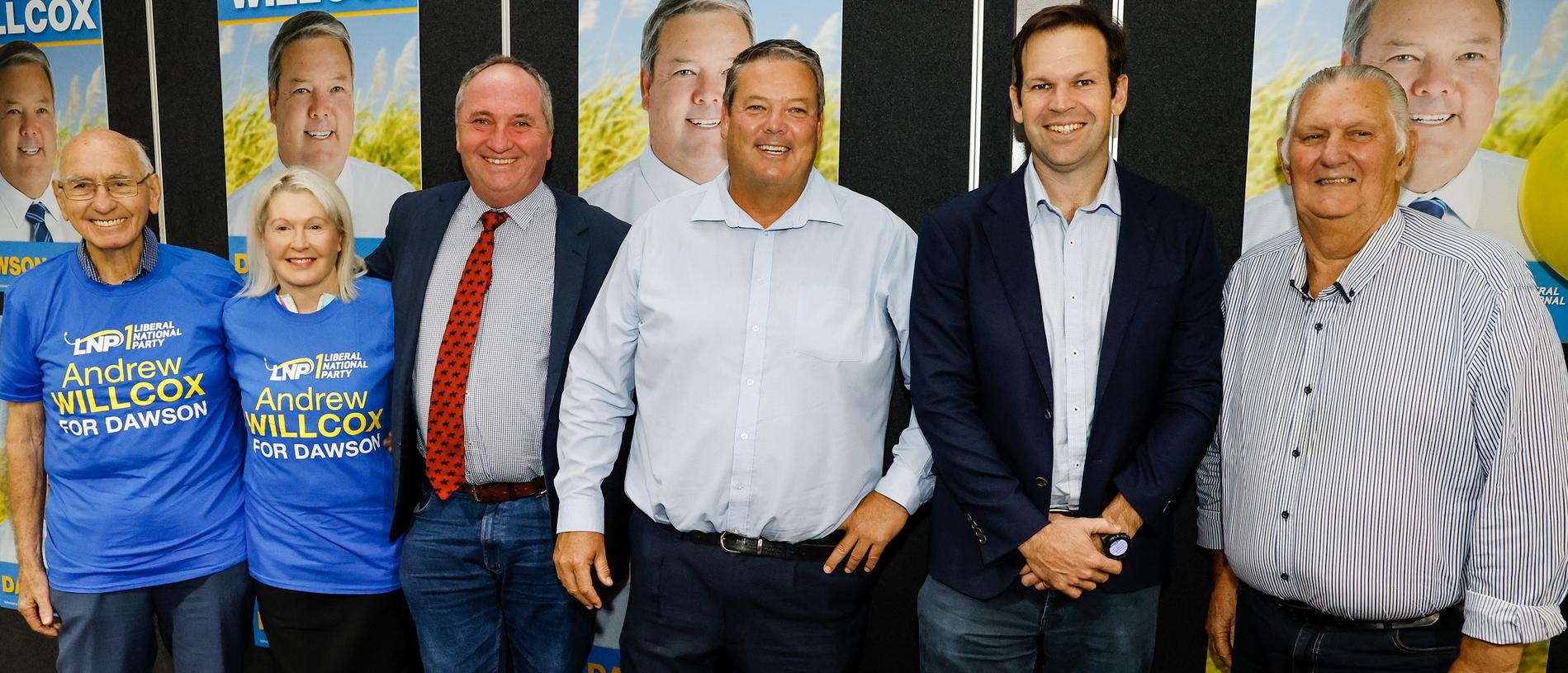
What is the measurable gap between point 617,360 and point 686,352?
18 cm

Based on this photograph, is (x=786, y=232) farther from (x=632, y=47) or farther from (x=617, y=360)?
(x=632, y=47)

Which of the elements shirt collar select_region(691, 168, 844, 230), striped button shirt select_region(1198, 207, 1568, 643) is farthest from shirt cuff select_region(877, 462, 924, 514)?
striped button shirt select_region(1198, 207, 1568, 643)

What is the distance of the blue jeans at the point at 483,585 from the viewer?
2076 mm

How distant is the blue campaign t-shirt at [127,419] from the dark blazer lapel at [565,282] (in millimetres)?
802

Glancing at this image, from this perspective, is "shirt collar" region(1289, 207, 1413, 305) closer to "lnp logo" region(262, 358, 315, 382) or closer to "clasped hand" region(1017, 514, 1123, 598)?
"clasped hand" region(1017, 514, 1123, 598)

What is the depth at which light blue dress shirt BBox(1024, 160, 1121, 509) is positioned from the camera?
1692mm

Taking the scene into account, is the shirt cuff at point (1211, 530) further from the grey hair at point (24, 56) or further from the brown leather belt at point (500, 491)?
the grey hair at point (24, 56)

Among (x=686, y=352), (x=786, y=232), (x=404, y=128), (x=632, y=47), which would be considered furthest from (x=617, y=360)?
(x=404, y=128)

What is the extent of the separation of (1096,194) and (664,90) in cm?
131

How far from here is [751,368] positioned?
179cm

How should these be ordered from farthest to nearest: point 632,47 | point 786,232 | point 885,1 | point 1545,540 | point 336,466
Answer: point 632,47, point 885,1, point 336,466, point 786,232, point 1545,540

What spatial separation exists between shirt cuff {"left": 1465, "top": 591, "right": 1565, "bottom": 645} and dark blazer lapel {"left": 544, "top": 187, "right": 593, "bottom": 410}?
69.1 inches

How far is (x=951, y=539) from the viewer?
1.77 m

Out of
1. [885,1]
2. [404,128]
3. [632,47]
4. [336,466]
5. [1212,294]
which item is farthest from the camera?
[404,128]
